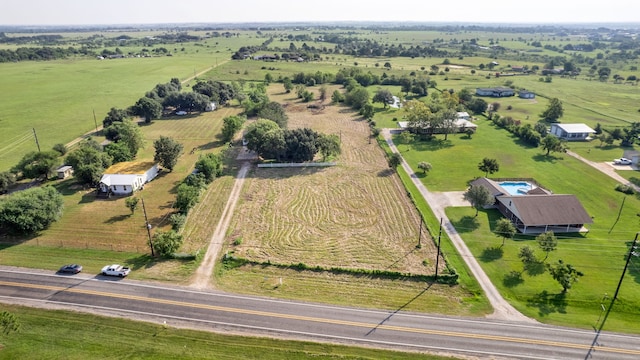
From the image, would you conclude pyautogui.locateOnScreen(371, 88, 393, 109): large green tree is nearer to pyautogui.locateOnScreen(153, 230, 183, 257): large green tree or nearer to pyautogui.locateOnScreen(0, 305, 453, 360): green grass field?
pyautogui.locateOnScreen(153, 230, 183, 257): large green tree

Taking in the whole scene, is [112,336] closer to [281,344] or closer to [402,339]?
[281,344]

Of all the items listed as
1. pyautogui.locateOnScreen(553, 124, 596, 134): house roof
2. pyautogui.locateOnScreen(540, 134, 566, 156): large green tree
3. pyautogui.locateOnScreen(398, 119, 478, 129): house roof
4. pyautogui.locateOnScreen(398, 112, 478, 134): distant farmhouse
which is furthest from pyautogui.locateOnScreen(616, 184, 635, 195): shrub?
pyautogui.locateOnScreen(398, 119, 478, 129): house roof

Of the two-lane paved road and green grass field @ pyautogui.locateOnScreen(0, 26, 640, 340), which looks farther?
green grass field @ pyautogui.locateOnScreen(0, 26, 640, 340)

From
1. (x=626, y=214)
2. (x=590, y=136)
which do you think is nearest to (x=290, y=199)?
(x=626, y=214)

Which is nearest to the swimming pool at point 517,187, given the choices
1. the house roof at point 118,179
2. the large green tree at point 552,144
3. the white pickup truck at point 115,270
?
the large green tree at point 552,144

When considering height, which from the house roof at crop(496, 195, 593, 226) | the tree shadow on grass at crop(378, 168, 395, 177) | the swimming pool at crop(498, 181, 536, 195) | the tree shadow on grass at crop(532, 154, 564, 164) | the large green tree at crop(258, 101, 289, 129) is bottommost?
the tree shadow on grass at crop(378, 168, 395, 177)

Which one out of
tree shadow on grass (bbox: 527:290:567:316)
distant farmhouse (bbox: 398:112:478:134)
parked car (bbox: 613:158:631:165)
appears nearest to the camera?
tree shadow on grass (bbox: 527:290:567:316)

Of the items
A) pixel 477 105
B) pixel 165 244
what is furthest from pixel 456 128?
pixel 165 244
